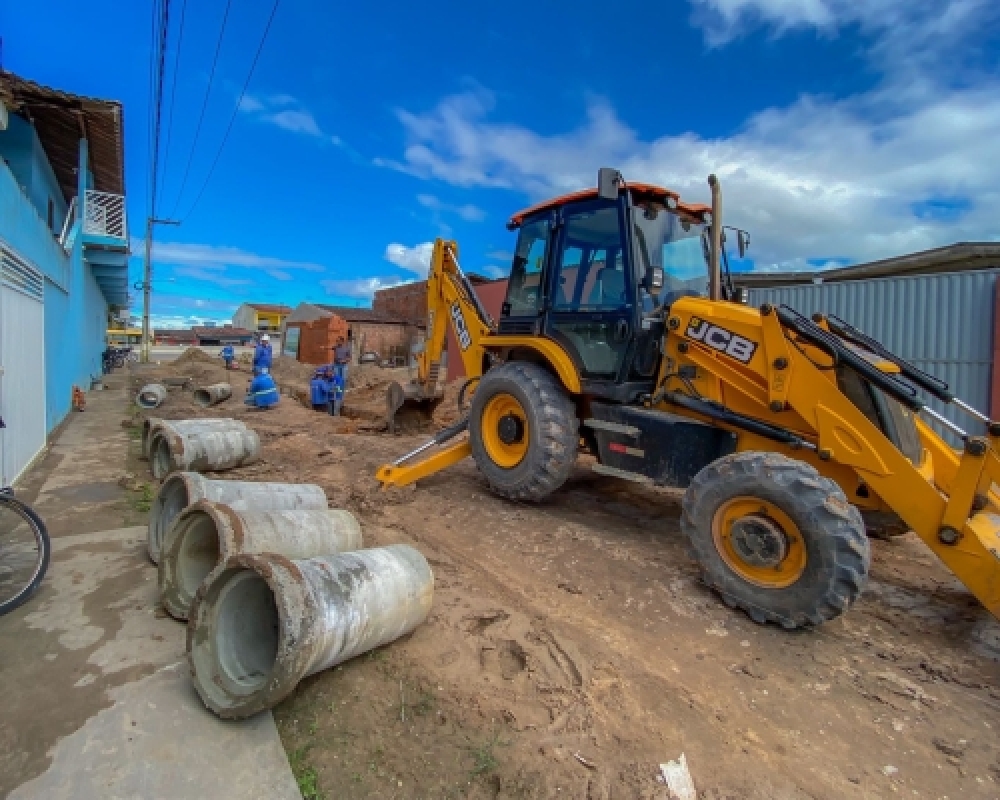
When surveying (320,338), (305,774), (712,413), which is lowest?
(305,774)

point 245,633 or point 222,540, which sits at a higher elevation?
point 222,540

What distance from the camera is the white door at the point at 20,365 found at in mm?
5785

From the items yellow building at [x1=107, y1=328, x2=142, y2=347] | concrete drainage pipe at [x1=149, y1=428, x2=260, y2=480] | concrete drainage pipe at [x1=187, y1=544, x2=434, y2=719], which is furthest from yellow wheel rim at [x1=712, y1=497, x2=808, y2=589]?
yellow building at [x1=107, y1=328, x2=142, y2=347]

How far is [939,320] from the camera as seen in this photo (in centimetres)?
988

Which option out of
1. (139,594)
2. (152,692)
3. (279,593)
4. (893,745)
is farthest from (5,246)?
(893,745)

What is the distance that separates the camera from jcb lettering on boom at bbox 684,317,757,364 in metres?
4.30

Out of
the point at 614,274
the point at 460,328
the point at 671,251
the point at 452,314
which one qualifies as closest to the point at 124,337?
the point at 452,314

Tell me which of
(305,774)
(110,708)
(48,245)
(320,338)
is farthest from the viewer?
(320,338)

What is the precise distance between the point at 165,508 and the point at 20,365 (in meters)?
3.74

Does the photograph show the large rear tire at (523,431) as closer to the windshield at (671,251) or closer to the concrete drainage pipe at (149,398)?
the windshield at (671,251)

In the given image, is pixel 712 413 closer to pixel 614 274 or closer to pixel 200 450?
pixel 614 274

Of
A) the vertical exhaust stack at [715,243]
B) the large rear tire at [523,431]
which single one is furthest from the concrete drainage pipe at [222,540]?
the vertical exhaust stack at [715,243]

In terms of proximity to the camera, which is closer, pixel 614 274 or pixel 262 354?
pixel 614 274

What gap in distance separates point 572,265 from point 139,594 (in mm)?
4322
